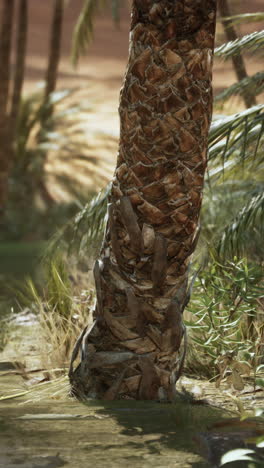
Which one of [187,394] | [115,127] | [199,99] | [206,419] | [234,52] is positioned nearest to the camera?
[206,419]

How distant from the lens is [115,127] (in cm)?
3700

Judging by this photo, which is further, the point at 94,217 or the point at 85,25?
the point at 85,25

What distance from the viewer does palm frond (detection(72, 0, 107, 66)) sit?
2019 cm

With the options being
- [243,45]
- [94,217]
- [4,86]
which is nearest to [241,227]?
[94,217]

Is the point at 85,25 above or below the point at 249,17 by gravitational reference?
above

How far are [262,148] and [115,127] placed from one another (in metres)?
30.1

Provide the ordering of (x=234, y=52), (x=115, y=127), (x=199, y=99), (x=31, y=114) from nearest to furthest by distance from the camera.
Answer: (x=199, y=99) < (x=234, y=52) < (x=31, y=114) < (x=115, y=127)

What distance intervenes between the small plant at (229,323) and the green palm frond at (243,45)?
2.29m

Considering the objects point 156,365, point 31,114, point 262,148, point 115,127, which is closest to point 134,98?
point 156,365

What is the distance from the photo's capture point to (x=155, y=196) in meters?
4.19

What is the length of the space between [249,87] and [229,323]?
3.08m

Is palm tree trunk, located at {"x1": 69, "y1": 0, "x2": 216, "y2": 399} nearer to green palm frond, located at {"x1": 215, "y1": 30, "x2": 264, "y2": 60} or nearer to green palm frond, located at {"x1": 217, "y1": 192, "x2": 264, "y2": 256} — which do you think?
green palm frond, located at {"x1": 217, "y1": 192, "x2": 264, "y2": 256}

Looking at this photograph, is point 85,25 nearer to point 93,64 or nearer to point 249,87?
point 249,87

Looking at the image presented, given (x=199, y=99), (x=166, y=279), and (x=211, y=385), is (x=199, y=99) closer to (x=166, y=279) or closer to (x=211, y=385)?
(x=166, y=279)
